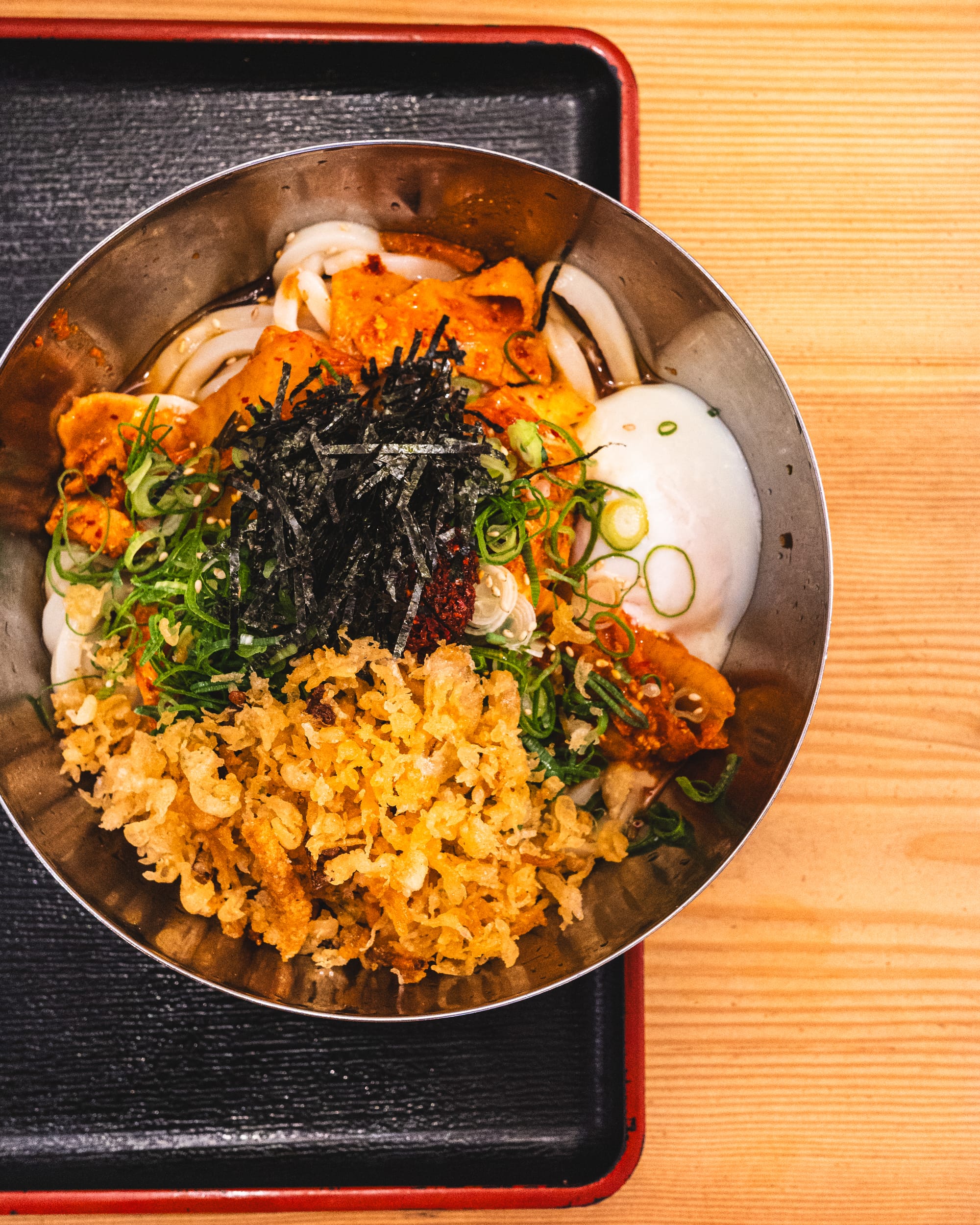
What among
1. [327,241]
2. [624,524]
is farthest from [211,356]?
[624,524]

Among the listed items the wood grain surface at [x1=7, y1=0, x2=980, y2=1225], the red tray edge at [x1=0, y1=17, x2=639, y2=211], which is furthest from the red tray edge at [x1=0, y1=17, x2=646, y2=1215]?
the wood grain surface at [x1=7, y1=0, x2=980, y2=1225]

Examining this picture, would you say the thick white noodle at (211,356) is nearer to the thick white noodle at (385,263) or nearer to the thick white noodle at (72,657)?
the thick white noodle at (385,263)

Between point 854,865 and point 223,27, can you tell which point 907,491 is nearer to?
point 854,865

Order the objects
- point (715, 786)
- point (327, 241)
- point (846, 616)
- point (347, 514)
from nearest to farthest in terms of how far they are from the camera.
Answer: point (347, 514), point (715, 786), point (327, 241), point (846, 616)

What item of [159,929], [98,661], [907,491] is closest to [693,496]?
[907,491]

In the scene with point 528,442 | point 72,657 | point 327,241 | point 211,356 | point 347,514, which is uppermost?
point 327,241

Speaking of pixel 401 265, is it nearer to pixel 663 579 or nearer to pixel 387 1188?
pixel 663 579

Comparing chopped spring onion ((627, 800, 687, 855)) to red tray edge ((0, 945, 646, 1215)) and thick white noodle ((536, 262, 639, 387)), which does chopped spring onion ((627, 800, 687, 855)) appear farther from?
thick white noodle ((536, 262, 639, 387))
